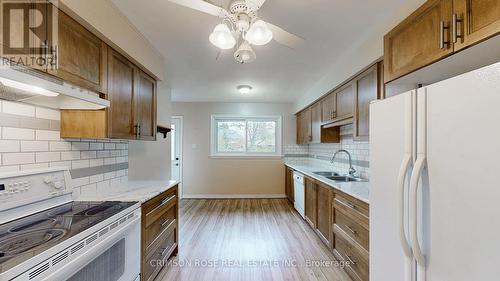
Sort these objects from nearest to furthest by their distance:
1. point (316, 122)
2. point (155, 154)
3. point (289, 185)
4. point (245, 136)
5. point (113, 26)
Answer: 1. point (113, 26)
2. point (155, 154)
3. point (316, 122)
4. point (289, 185)
5. point (245, 136)

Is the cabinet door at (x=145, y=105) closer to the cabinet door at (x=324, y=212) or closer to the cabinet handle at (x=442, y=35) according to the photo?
the cabinet door at (x=324, y=212)

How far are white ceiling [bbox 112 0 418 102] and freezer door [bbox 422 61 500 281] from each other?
1101 millimetres

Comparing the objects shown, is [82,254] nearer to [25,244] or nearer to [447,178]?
[25,244]

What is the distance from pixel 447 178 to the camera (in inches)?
34.7

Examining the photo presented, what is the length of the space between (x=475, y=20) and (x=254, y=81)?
2794 millimetres

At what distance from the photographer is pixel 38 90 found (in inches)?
45.5

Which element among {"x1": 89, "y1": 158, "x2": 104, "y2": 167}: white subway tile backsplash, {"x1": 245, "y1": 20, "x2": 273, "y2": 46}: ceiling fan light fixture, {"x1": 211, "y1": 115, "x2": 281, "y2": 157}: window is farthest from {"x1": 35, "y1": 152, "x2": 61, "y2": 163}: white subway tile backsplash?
{"x1": 211, "y1": 115, "x2": 281, "y2": 157}: window

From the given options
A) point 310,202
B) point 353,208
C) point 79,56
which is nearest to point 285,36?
point 79,56

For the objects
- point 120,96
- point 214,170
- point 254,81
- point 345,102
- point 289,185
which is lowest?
point 289,185

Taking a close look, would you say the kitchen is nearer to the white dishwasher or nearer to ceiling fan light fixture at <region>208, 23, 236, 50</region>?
ceiling fan light fixture at <region>208, 23, 236, 50</region>

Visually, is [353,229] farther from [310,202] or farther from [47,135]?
[47,135]

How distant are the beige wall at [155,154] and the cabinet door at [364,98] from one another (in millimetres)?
2523

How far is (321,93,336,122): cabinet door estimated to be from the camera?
320 cm

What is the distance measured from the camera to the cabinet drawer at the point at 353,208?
182 cm
